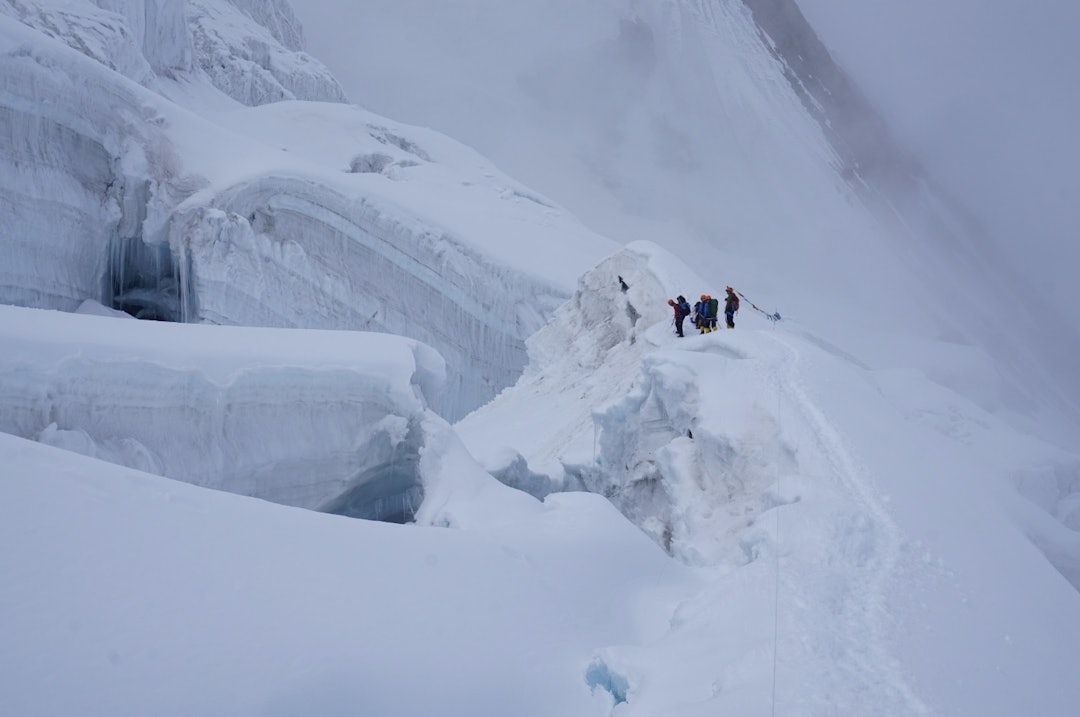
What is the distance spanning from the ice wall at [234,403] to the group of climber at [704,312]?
4.21 metres

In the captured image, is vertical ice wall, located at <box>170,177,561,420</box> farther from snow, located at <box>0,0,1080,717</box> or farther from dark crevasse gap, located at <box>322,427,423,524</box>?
dark crevasse gap, located at <box>322,427,423,524</box>

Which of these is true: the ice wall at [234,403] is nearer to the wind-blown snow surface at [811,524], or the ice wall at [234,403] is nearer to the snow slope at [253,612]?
the wind-blown snow surface at [811,524]

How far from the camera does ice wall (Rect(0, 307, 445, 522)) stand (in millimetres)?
→ 5480

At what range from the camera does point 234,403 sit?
6.41 m

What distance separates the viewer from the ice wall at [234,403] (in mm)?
5480

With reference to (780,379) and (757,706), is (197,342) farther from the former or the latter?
(780,379)

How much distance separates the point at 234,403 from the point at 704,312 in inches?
261

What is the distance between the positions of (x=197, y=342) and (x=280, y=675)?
14.0ft

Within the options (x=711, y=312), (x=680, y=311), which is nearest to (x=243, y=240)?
(x=680, y=311)

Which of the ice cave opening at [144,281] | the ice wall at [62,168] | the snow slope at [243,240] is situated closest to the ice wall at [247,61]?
the snow slope at [243,240]

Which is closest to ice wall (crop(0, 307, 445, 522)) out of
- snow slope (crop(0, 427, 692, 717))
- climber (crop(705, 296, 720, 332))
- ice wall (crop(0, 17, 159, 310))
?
snow slope (crop(0, 427, 692, 717))

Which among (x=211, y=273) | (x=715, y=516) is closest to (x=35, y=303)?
(x=211, y=273)

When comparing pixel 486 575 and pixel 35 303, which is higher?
pixel 486 575

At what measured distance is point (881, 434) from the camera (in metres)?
7.15
